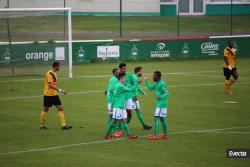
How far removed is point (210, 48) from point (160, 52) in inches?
146

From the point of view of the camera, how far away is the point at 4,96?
30.4 m

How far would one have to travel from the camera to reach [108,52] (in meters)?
43.2

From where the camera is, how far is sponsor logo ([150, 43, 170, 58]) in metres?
45.2

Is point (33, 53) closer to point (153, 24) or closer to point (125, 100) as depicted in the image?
point (125, 100)

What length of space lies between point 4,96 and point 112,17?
33.7 metres

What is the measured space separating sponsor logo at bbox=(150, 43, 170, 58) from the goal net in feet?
28.0

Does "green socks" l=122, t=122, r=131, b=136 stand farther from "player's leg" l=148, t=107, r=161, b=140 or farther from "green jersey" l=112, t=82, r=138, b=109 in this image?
"player's leg" l=148, t=107, r=161, b=140

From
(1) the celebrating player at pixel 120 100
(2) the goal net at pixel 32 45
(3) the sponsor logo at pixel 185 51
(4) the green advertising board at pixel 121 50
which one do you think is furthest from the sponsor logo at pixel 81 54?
(1) the celebrating player at pixel 120 100

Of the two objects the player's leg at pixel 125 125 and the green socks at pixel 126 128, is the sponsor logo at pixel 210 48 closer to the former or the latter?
the player's leg at pixel 125 125

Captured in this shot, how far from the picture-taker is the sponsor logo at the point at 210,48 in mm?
46719

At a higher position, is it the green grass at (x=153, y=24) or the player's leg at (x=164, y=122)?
the green grass at (x=153, y=24)

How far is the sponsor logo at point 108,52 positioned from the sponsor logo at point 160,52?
8.92 ft

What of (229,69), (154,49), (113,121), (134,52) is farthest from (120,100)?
(154,49)

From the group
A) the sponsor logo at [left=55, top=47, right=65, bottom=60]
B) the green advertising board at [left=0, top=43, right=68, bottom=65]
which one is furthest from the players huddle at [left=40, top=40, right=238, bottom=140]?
the sponsor logo at [left=55, top=47, right=65, bottom=60]
